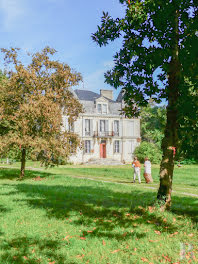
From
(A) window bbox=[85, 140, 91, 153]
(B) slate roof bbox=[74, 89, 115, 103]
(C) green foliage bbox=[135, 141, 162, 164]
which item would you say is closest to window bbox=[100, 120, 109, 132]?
(A) window bbox=[85, 140, 91, 153]

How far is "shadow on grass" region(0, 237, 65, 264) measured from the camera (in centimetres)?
494

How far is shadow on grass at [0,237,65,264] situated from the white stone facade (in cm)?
3500

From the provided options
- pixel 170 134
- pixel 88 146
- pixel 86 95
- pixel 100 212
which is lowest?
pixel 100 212

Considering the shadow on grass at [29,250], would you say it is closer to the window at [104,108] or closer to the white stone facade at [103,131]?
the white stone facade at [103,131]

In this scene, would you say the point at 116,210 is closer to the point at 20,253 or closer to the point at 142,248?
the point at 142,248

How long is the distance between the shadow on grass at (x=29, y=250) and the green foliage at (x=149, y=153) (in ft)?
111

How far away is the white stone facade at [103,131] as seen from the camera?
4181 cm

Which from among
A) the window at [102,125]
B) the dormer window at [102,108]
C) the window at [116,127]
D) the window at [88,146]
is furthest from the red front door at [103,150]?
the dormer window at [102,108]

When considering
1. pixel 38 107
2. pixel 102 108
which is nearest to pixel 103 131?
pixel 102 108

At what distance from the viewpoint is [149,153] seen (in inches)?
1542

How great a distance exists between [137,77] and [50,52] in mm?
12236

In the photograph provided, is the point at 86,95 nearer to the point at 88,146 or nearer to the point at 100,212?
the point at 88,146
